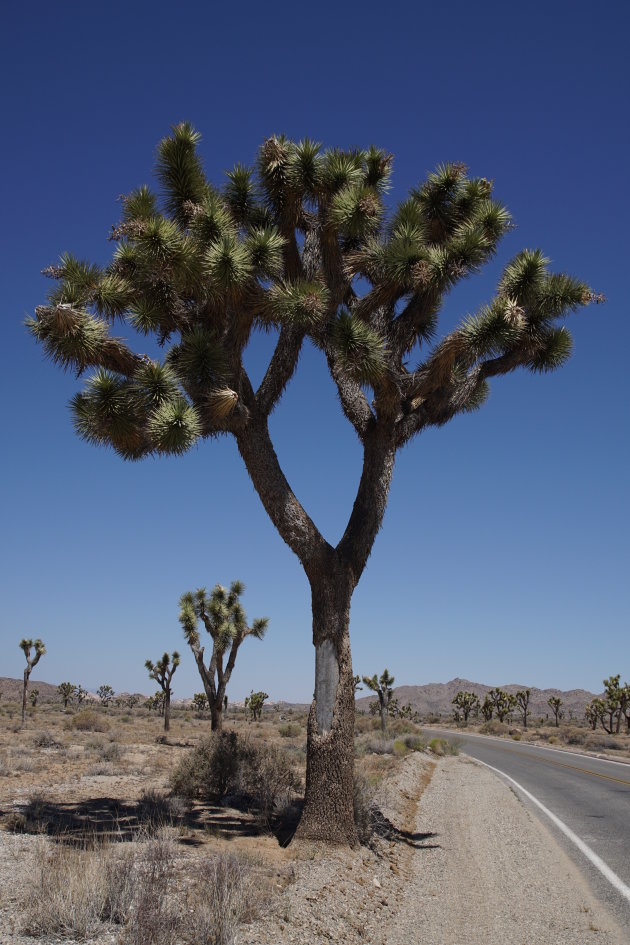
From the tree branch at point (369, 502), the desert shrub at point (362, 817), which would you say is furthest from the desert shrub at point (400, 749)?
the tree branch at point (369, 502)

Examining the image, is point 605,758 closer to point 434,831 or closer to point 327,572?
point 434,831

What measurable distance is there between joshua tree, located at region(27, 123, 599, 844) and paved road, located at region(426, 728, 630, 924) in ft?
10.0

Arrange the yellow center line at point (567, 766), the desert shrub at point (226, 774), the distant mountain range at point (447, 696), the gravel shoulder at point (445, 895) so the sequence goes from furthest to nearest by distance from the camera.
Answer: the distant mountain range at point (447, 696) < the yellow center line at point (567, 766) < the desert shrub at point (226, 774) < the gravel shoulder at point (445, 895)

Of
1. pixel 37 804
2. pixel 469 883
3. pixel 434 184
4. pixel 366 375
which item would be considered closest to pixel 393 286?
pixel 366 375

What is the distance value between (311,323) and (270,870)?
6363mm

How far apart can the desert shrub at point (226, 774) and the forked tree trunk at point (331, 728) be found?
12.8ft

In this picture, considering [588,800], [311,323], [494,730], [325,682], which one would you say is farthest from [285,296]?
[494,730]

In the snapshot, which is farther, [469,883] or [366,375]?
[366,375]

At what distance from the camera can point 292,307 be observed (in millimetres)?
8375

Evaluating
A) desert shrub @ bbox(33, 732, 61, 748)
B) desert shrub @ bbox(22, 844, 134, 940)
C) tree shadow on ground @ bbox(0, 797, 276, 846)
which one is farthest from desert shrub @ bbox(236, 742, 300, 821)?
desert shrub @ bbox(33, 732, 61, 748)

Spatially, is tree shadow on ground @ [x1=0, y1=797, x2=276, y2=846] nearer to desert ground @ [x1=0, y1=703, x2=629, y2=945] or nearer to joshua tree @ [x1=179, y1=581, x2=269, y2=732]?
desert ground @ [x1=0, y1=703, x2=629, y2=945]

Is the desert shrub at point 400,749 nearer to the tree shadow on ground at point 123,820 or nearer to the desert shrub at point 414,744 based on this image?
the desert shrub at point 414,744

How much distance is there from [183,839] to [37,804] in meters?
3.39

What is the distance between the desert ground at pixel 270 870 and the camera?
4.94m
